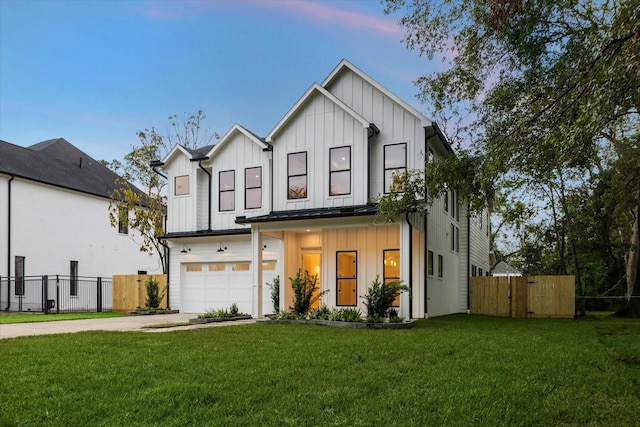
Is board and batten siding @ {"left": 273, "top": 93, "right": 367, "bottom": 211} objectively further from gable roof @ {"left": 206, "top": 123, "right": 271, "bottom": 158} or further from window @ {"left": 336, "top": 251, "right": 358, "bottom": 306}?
window @ {"left": 336, "top": 251, "right": 358, "bottom": 306}

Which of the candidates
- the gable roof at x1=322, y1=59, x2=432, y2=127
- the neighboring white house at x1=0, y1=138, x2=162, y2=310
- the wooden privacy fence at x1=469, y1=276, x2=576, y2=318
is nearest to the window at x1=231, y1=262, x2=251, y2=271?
the gable roof at x1=322, y1=59, x2=432, y2=127

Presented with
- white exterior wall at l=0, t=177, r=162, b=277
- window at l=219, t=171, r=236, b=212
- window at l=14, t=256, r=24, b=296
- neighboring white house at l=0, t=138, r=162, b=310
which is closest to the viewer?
window at l=219, t=171, r=236, b=212

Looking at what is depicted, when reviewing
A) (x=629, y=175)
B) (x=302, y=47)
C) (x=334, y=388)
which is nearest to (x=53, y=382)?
(x=334, y=388)

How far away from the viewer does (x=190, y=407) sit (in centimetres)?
466

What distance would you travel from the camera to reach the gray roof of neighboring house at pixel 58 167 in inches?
885

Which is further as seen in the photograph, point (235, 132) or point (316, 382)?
point (235, 132)

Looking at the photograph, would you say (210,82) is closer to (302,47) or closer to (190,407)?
(302,47)

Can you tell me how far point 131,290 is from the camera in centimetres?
2048

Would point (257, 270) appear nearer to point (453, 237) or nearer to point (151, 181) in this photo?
point (453, 237)

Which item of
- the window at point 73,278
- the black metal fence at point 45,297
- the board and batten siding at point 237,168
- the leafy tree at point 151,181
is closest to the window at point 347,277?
the board and batten siding at point 237,168

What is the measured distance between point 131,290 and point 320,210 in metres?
10.4

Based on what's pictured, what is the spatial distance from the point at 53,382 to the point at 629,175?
1694 cm

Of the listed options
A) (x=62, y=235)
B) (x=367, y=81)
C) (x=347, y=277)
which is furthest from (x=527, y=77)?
(x=62, y=235)

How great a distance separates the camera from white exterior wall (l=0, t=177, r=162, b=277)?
21.5 m
